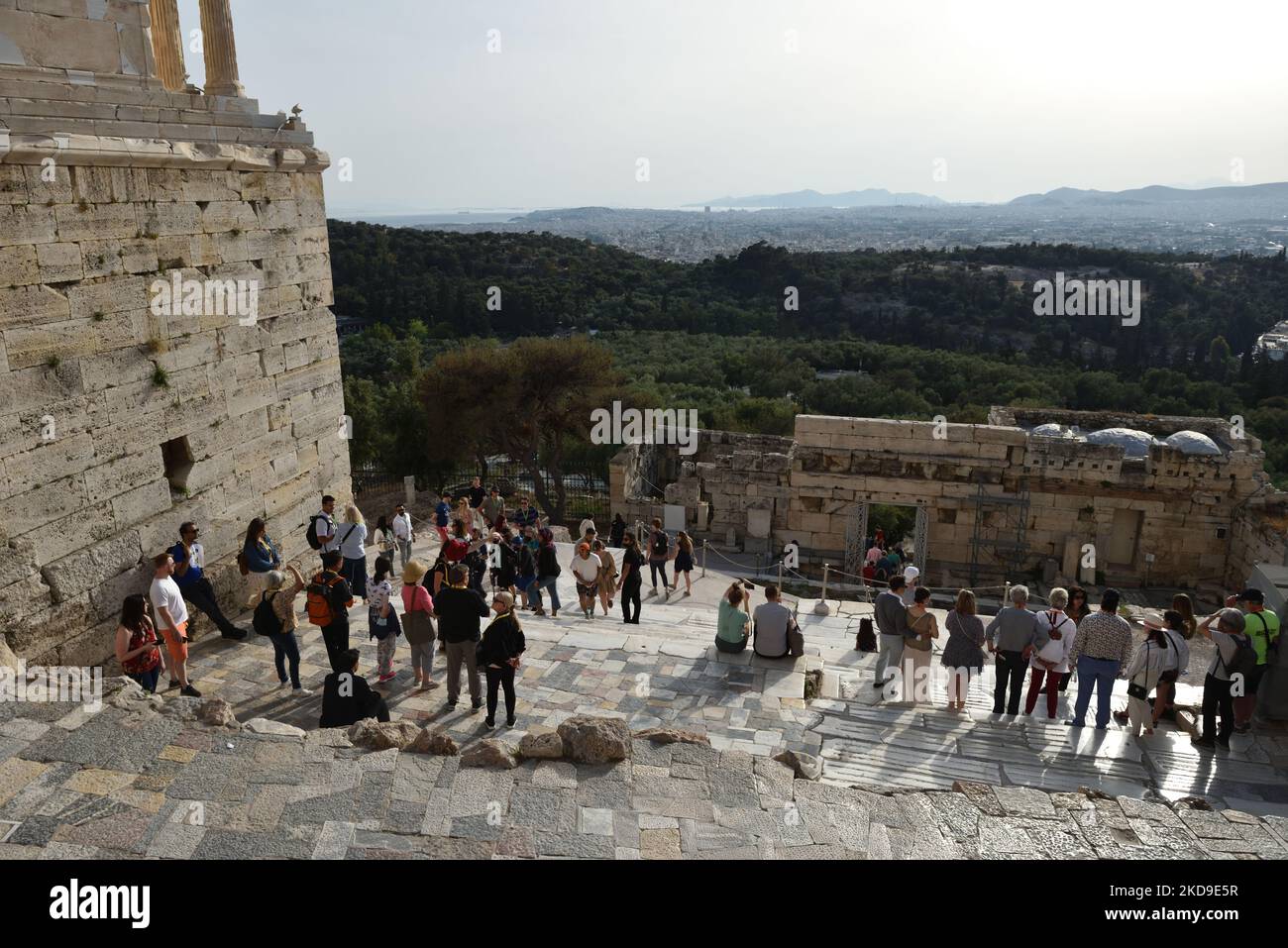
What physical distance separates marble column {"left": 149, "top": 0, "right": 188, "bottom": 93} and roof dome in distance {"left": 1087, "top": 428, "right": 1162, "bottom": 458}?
1795 cm

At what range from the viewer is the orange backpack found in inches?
293

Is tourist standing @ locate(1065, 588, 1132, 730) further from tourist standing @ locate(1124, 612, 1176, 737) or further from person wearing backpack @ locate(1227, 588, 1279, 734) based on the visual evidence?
person wearing backpack @ locate(1227, 588, 1279, 734)

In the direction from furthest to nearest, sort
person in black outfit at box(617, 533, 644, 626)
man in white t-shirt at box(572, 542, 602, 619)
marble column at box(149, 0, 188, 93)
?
man in white t-shirt at box(572, 542, 602, 619) < person in black outfit at box(617, 533, 644, 626) < marble column at box(149, 0, 188, 93)

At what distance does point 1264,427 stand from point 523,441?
24.9 metres

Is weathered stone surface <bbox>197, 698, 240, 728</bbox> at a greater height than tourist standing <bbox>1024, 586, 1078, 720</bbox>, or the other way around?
weathered stone surface <bbox>197, 698, 240, 728</bbox>

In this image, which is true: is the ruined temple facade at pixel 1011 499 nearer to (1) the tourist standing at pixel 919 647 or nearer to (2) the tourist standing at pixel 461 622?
(1) the tourist standing at pixel 919 647

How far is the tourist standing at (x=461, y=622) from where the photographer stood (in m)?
7.05

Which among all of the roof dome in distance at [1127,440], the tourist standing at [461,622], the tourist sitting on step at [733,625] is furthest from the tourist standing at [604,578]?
the roof dome in distance at [1127,440]

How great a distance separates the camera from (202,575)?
8.39m

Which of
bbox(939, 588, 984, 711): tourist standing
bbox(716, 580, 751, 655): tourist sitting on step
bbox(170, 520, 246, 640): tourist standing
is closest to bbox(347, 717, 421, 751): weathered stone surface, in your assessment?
bbox(170, 520, 246, 640): tourist standing

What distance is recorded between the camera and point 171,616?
23.4 ft

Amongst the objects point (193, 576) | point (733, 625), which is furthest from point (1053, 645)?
point (193, 576)

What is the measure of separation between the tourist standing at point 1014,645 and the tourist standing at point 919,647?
57cm
